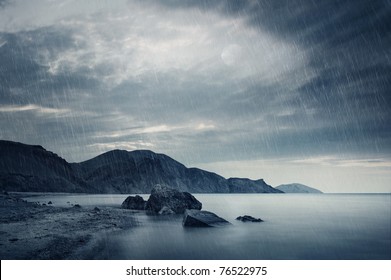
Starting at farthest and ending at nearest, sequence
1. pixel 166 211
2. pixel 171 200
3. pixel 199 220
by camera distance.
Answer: pixel 171 200 < pixel 166 211 < pixel 199 220

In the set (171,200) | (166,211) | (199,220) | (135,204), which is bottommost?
(166,211)

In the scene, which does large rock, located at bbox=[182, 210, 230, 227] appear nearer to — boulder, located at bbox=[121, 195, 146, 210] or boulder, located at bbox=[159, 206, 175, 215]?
boulder, located at bbox=[159, 206, 175, 215]

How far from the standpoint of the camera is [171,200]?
47.2m

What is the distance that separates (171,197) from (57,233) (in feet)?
92.6

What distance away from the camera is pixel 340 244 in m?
22.1

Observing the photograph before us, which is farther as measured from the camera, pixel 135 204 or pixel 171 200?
pixel 135 204

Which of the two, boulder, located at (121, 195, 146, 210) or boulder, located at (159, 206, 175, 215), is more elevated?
boulder, located at (121, 195, 146, 210)

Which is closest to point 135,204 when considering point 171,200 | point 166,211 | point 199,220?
point 171,200

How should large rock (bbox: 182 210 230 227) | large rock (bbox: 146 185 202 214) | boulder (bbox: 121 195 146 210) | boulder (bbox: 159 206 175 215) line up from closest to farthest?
large rock (bbox: 182 210 230 227)
boulder (bbox: 159 206 175 215)
large rock (bbox: 146 185 202 214)
boulder (bbox: 121 195 146 210)

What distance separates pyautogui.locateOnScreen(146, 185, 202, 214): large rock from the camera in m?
46.6

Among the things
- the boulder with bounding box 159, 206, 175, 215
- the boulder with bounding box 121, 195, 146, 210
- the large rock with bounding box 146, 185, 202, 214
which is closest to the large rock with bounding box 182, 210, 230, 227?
the boulder with bounding box 159, 206, 175, 215

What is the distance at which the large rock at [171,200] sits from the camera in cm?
4656

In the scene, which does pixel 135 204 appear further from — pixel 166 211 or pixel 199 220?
pixel 199 220
